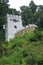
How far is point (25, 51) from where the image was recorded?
Answer: 12516 millimetres

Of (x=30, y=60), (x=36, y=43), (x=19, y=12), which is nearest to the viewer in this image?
(x=30, y=60)

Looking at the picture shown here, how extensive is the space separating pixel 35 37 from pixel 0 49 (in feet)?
7.18

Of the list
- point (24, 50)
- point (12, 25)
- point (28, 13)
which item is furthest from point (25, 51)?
point (28, 13)


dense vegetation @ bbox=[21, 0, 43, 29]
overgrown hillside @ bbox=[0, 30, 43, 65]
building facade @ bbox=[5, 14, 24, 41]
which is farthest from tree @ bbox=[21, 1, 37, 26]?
overgrown hillside @ bbox=[0, 30, 43, 65]

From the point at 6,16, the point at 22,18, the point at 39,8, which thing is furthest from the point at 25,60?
the point at 39,8

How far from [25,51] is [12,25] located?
30.2ft

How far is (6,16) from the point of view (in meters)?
21.0

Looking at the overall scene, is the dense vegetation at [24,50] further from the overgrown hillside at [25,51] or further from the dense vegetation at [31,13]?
the dense vegetation at [31,13]

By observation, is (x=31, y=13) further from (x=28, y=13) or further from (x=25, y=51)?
(x=25, y=51)

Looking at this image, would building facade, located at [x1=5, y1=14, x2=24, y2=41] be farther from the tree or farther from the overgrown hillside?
the overgrown hillside

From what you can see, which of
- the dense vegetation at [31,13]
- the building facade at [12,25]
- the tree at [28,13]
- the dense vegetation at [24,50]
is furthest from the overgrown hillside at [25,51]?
the tree at [28,13]

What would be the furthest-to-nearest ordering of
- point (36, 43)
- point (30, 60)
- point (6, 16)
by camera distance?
1. point (6, 16)
2. point (36, 43)
3. point (30, 60)

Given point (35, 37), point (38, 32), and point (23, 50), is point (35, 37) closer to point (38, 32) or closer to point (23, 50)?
point (38, 32)

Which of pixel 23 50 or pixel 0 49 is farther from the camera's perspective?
pixel 0 49
